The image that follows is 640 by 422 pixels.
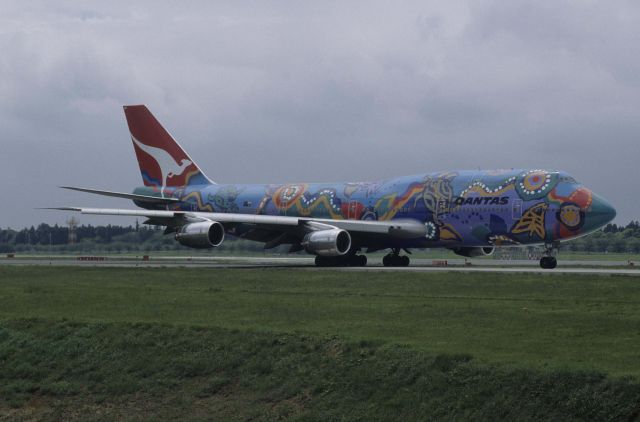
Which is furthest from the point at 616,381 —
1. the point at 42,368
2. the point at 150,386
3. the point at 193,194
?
the point at 193,194

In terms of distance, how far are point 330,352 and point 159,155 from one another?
41354 millimetres

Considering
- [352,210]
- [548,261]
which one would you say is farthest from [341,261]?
[548,261]

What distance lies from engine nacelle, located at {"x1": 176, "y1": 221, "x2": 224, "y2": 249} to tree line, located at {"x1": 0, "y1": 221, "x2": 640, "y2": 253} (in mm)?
22911

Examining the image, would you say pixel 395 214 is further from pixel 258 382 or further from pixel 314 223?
pixel 258 382

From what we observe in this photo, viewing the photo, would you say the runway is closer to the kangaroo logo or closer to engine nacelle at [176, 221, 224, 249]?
engine nacelle at [176, 221, 224, 249]

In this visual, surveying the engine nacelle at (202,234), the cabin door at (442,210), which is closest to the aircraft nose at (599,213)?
the cabin door at (442,210)

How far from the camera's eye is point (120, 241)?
3260 inches

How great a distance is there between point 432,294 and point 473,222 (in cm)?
1608

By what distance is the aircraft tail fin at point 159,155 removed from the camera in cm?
5909

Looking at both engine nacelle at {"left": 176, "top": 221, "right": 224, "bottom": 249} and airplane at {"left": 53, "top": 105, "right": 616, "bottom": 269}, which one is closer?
airplane at {"left": 53, "top": 105, "right": 616, "bottom": 269}

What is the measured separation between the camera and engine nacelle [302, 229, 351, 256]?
45156mm

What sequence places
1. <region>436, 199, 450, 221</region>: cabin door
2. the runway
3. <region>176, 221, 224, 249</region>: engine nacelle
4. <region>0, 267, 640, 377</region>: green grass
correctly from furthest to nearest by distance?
1. <region>176, 221, 224, 249</region>: engine nacelle
2. <region>436, 199, 450, 221</region>: cabin door
3. the runway
4. <region>0, 267, 640, 377</region>: green grass

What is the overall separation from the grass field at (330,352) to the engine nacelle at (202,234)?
1627 cm

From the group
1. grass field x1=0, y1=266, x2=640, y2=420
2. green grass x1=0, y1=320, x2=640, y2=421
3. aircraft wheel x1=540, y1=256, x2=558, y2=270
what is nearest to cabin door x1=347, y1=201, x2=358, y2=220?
aircraft wheel x1=540, y1=256, x2=558, y2=270
